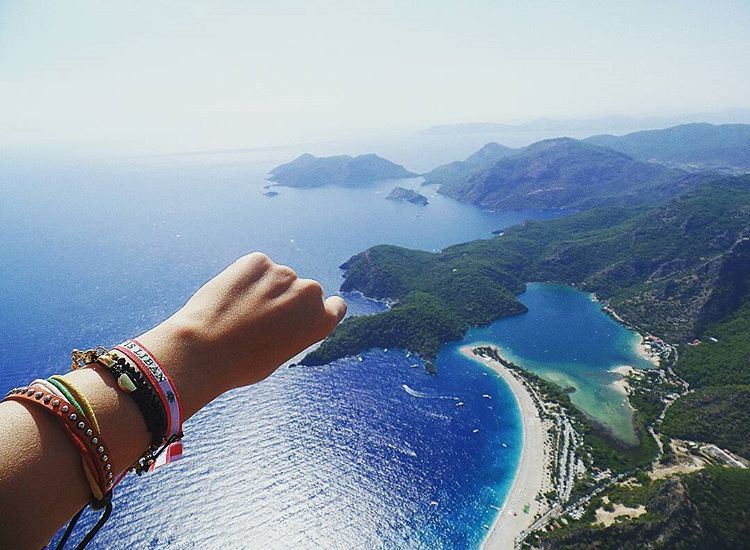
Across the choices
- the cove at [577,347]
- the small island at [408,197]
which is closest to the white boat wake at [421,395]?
the cove at [577,347]

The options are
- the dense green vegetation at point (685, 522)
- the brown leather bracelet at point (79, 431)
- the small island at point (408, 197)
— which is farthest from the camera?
the small island at point (408, 197)

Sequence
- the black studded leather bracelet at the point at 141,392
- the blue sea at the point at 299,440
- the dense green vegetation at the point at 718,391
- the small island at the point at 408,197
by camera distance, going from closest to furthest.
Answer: the black studded leather bracelet at the point at 141,392, the blue sea at the point at 299,440, the dense green vegetation at the point at 718,391, the small island at the point at 408,197

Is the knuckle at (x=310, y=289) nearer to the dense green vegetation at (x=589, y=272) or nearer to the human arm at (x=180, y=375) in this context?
the human arm at (x=180, y=375)

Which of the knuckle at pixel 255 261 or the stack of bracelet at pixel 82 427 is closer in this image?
the stack of bracelet at pixel 82 427

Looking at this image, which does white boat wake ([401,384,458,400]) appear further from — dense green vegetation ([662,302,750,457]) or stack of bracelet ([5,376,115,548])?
stack of bracelet ([5,376,115,548])

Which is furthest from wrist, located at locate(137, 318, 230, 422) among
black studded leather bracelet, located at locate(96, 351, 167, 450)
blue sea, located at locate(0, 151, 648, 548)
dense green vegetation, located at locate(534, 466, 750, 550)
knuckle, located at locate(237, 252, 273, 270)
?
blue sea, located at locate(0, 151, 648, 548)

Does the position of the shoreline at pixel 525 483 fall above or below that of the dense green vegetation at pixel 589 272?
below

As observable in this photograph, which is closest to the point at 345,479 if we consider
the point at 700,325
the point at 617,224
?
the point at 700,325
